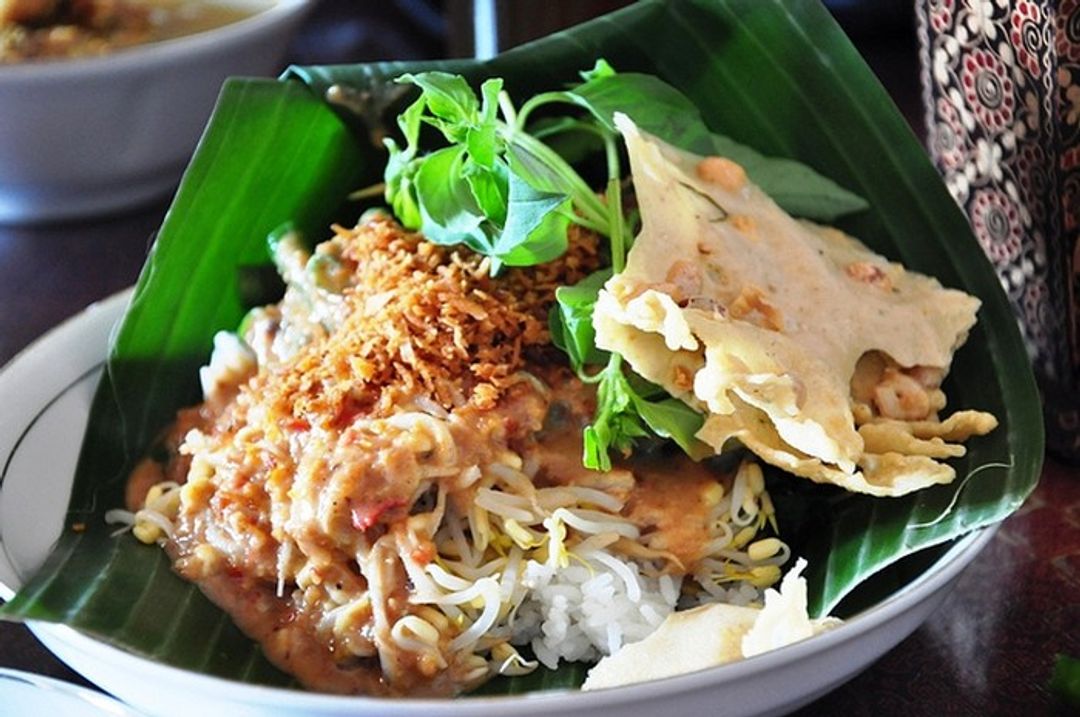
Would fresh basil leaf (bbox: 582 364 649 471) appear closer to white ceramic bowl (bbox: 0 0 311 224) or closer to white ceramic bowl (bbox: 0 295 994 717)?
white ceramic bowl (bbox: 0 295 994 717)

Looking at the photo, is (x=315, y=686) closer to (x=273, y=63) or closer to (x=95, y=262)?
(x=95, y=262)

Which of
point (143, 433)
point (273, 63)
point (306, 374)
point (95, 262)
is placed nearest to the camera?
point (306, 374)

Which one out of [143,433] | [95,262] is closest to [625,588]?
[143,433]

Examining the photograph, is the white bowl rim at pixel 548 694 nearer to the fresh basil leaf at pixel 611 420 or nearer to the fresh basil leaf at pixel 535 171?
the fresh basil leaf at pixel 611 420

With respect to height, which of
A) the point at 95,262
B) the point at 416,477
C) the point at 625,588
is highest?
the point at 416,477

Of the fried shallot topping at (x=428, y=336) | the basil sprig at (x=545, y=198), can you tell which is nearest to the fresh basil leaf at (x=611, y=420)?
the basil sprig at (x=545, y=198)

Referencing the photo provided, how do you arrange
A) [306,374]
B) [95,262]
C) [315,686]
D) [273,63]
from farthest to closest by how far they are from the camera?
[273,63] → [95,262] → [306,374] → [315,686]
